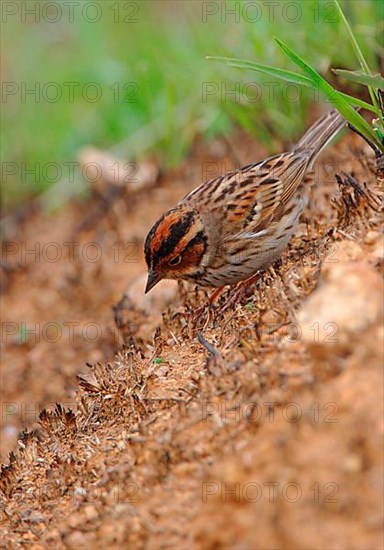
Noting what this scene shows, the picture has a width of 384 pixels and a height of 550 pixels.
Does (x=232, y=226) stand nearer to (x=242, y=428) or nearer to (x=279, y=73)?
(x=279, y=73)

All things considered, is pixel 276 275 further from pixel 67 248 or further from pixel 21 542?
pixel 67 248

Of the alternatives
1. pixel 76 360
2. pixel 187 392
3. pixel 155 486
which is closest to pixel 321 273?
pixel 187 392

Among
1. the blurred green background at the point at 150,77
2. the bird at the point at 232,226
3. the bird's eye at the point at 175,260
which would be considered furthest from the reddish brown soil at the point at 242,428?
the blurred green background at the point at 150,77

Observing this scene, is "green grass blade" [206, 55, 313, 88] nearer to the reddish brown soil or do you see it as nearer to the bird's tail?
the reddish brown soil

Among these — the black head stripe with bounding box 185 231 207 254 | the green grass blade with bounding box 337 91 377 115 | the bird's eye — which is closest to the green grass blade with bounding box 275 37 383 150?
the green grass blade with bounding box 337 91 377 115

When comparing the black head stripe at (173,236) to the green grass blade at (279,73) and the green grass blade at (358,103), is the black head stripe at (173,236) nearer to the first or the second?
the green grass blade at (279,73)

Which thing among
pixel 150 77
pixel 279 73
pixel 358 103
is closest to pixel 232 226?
pixel 279 73
